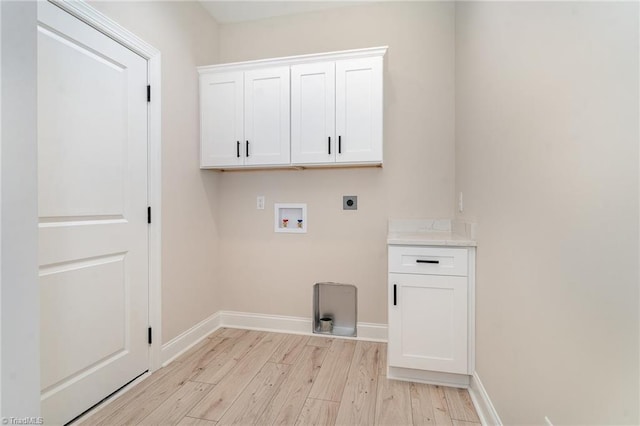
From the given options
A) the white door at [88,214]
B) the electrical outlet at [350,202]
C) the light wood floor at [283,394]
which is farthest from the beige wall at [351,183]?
the white door at [88,214]

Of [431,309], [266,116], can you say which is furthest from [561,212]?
[266,116]

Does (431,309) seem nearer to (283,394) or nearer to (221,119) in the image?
(283,394)

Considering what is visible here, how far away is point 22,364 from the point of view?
96 cm

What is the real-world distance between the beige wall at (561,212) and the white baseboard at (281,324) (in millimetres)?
1001

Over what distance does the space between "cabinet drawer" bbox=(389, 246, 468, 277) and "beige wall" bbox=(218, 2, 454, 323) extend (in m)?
0.64

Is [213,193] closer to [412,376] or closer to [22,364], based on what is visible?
[22,364]

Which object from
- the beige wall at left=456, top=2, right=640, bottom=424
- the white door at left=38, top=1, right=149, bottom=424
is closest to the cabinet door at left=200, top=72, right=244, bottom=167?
the white door at left=38, top=1, right=149, bottom=424

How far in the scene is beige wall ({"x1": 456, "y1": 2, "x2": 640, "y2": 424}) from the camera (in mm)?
702

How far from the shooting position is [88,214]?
165cm

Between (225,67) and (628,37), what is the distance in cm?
251

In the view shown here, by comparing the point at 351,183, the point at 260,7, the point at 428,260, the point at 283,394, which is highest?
the point at 260,7

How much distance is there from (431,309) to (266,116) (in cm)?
190

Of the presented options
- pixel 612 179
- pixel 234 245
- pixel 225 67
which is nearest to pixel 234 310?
pixel 234 245

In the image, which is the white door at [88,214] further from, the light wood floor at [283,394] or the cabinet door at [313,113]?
the cabinet door at [313,113]
